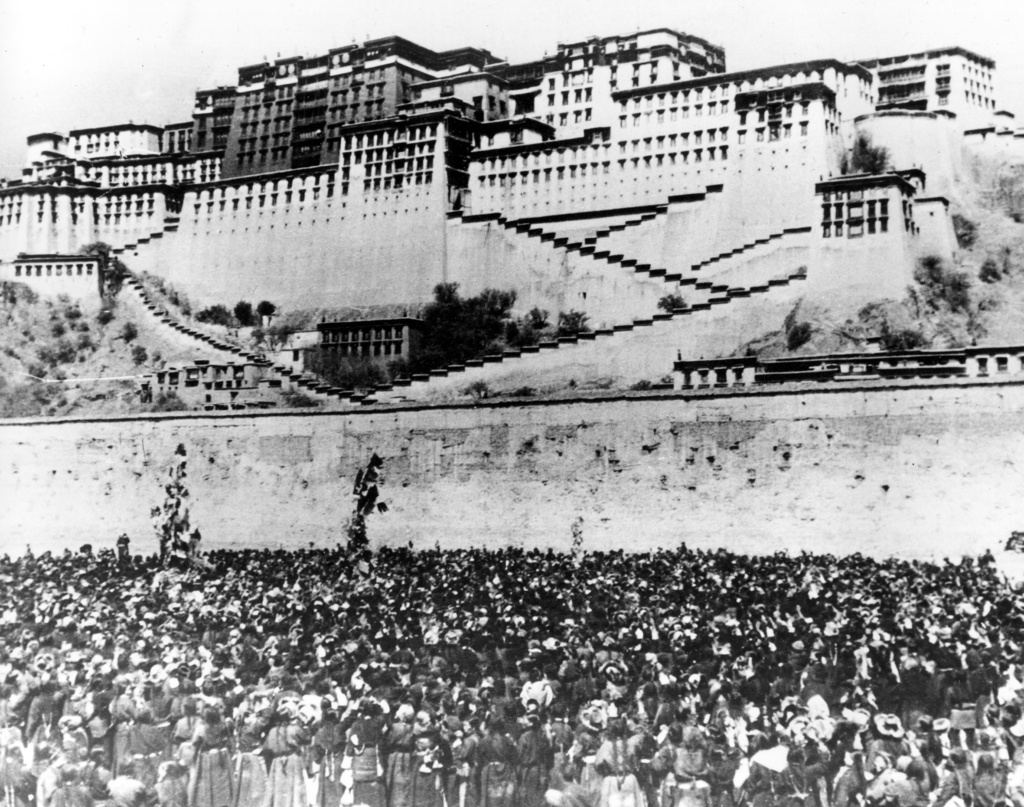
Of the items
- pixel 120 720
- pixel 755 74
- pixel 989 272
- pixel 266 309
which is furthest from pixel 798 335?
pixel 120 720

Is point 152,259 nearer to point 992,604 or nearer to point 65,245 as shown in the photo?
point 65,245

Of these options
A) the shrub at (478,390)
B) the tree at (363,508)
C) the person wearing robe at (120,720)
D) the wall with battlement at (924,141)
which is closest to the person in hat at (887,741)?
the person wearing robe at (120,720)

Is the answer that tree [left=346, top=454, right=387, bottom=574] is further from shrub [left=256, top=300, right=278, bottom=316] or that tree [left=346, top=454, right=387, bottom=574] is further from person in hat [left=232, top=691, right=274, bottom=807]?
person in hat [left=232, top=691, right=274, bottom=807]

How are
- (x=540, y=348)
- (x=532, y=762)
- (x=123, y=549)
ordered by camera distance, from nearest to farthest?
(x=532, y=762) → (x=123, y=549) → (x=540, y=348)

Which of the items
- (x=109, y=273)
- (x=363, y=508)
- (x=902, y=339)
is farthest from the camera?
(x=109, y=273)

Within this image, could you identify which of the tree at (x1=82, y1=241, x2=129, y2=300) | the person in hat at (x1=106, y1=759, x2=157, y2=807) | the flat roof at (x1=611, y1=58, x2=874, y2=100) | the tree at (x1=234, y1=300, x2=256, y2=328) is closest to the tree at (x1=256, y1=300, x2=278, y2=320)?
the tree at (x1=234, y1=300, x2=256, y2=328)

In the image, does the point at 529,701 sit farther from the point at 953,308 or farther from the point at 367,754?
the point at 953,308

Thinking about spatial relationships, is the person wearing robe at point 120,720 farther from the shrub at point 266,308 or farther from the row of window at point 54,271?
the row of window at point 54,271
